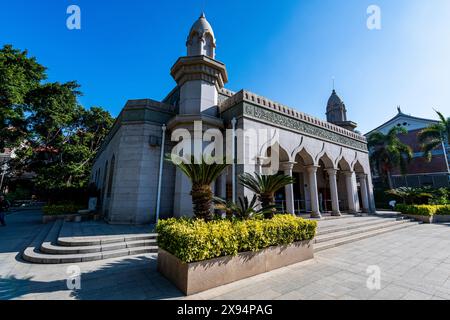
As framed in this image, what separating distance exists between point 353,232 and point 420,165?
28070 mm

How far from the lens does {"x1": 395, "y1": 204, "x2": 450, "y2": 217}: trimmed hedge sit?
13367 mm

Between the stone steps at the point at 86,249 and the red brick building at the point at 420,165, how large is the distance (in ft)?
96.6

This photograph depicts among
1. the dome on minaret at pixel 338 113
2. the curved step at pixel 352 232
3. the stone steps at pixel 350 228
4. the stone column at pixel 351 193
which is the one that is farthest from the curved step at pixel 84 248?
the dome on minaret at pixel 338 113

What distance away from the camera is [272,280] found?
4203 millimetres

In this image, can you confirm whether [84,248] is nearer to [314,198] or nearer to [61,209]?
[61,209]

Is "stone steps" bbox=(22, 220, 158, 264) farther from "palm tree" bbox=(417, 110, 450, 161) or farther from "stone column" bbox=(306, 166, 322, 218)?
"palm tree" bbox=(417, 110, 450, 161)

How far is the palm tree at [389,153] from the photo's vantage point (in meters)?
22.2

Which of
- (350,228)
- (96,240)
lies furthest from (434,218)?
(96,240)

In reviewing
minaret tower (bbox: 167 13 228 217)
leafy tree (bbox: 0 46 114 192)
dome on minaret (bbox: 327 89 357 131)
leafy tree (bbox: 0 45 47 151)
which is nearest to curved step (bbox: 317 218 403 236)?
minaret tower (bbox: 167 13 228 217)

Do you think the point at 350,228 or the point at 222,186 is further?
the point at 222,186

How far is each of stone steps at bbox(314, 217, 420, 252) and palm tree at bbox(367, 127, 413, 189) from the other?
517 inches

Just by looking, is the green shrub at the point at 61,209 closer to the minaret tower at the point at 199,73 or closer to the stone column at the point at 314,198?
the minaret tower at the point at 199,73

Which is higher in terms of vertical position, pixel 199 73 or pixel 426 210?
pixel 199 73

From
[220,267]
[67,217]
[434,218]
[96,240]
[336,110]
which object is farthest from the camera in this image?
[336,110]
